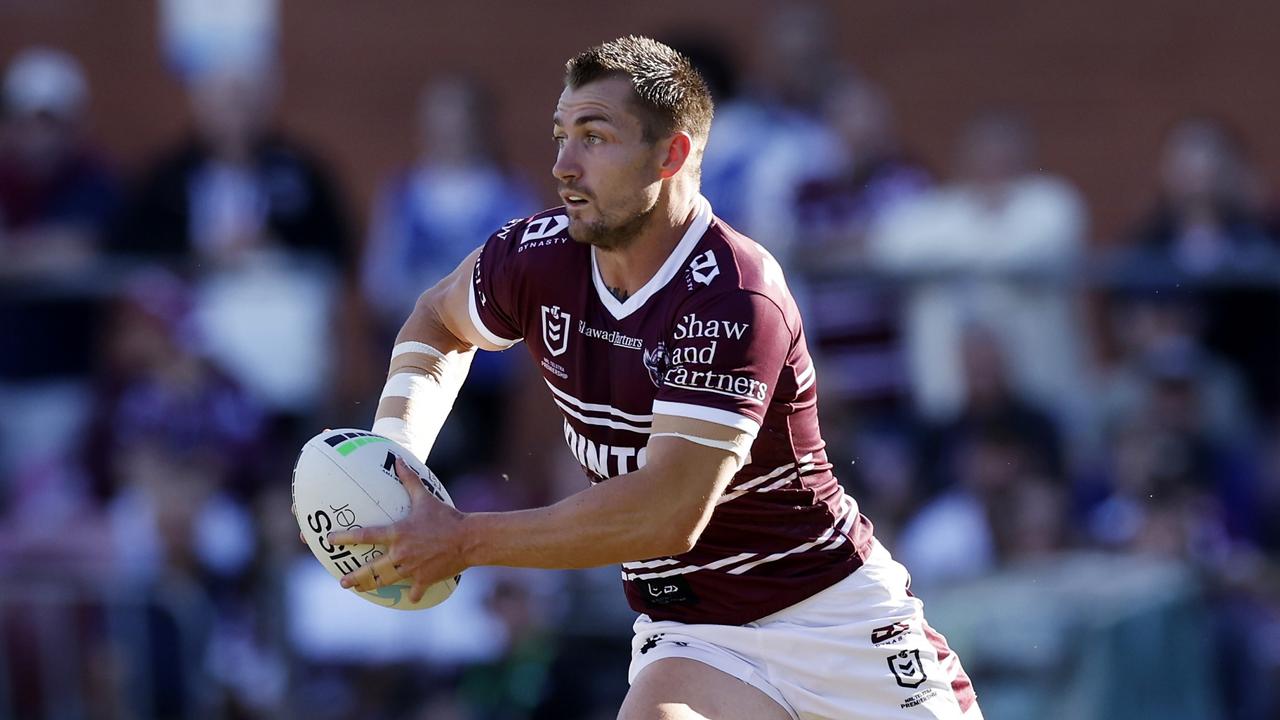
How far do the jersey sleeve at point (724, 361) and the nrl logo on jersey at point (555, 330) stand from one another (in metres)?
0.41

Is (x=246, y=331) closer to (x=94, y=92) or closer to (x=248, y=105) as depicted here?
(x=248, y=105)

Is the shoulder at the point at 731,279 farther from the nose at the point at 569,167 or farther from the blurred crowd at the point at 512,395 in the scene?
the blurred crowd at the point at 512,395

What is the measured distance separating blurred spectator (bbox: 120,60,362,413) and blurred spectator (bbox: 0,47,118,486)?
41cm

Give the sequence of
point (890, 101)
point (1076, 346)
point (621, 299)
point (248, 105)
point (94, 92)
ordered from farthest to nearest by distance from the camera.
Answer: point (94, 92)
point (890, 101)
point (248, 105)
point (1076, 346)
point (621, 299)

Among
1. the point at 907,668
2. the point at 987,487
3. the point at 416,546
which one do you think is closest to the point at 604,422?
the point at 416,546

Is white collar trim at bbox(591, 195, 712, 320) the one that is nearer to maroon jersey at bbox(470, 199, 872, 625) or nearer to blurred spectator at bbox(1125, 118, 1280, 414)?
maroon jersey at bbox(470, 199, 872, 625)

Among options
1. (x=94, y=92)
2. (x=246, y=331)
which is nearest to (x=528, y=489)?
(x=246, y=331)

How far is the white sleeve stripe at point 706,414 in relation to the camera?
5045 mm

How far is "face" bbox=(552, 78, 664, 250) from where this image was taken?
5.20 meters

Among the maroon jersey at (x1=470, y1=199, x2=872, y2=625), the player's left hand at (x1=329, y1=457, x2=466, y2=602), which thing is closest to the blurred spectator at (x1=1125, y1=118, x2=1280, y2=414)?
the maroon jersey at (x1=470, y1=199, x2=872, y2=625)

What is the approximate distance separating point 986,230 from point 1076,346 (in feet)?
2.53

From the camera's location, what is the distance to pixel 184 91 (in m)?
13.7

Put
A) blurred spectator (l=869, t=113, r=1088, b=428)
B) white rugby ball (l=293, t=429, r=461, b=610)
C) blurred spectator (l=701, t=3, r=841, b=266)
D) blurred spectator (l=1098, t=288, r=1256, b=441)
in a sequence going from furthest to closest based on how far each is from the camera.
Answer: blurred spectator (l=701, t=3, r=841, b=266), blurred spectator (l=869, t=113, r=1088, b=428), blurred spectator (l=1098, t=288, r=1256, b=441), white rugby ball (l=293, t=429, r=461, b=610)

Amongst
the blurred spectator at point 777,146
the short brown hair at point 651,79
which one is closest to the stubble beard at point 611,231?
the short brown hair at point 651,79
